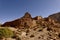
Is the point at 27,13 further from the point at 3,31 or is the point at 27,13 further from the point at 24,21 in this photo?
the point at 3,31

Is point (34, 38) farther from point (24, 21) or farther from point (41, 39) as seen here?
point (24, 21)

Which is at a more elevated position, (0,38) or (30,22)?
(30,22)

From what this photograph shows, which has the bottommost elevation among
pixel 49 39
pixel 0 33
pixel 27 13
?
pixel 49 39

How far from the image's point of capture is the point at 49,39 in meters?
20.6

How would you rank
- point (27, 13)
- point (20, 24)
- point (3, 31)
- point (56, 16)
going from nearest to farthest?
1. point (3, 31)
2. point (20, 24)
3. point (27, 13)
4. point (56, 16)

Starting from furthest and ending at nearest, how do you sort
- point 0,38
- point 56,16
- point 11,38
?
point 56,16 → point 11,38 → point 0,38

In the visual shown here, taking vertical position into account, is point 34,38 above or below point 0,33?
below

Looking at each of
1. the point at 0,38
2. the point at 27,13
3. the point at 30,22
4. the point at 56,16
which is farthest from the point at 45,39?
the point at 56,16

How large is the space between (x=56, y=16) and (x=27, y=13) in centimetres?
4739

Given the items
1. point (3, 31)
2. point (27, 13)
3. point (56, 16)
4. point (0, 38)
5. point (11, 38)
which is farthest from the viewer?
point (56, 16)

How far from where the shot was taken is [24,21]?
116ft

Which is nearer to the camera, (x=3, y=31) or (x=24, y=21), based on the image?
(x=3, y=31)

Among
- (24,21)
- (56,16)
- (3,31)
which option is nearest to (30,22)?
(24,21)

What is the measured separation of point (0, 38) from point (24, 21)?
51.0 ft
